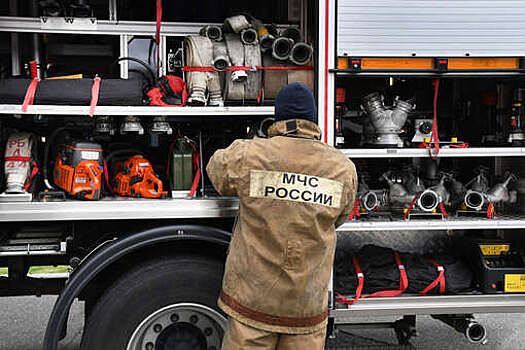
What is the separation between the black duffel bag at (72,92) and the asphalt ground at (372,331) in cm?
244

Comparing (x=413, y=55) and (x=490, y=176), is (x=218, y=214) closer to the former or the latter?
(x=413, y=55)

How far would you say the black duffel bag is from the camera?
2902mm

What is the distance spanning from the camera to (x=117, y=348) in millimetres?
2889

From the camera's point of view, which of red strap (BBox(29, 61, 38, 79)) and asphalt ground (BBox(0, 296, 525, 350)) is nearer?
red strap (BBox(29, 61, 38, 79))

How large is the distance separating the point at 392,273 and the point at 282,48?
1706mm

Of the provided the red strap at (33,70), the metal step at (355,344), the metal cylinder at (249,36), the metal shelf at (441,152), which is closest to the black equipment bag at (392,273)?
the metal step at (355,344)

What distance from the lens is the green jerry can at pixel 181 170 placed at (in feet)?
10.6

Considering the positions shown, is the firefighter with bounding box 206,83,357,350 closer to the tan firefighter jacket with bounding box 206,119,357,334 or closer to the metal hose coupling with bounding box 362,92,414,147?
A: the tan firefighter jacket with bounding box 206,119,357,334

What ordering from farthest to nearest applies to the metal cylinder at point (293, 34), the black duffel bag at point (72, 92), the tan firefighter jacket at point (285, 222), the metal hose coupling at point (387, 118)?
1. the metal hose coupling at point (387, 118)
2. the metal cylinder at point (293, 34)
3. the black duffel bag at point (72, 92)
4. the tan firefighter jacket at point (285, 222)

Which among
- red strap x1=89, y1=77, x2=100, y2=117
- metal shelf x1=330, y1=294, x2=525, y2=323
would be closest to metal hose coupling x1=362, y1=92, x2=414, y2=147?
metal shelf x1=330, y1=294, x2=525, y2=323

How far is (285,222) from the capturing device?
2.37 m

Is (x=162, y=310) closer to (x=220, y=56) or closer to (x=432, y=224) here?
(x=220, y=56)

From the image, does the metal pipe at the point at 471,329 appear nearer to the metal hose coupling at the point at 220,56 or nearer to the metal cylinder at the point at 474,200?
the metal cylinder at the point at 474,200

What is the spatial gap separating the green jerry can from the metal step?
148 centimetres
